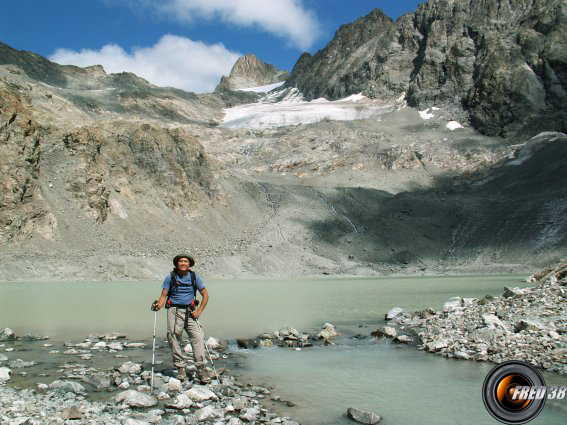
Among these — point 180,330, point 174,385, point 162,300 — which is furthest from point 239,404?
point 162,300

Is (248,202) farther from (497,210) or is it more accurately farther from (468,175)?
(468,175)

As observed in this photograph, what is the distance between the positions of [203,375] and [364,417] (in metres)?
3.14

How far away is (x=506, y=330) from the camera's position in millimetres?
12375

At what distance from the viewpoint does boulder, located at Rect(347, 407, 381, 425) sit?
7.43 meters

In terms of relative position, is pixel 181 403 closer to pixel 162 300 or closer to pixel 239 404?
pixel 239 404

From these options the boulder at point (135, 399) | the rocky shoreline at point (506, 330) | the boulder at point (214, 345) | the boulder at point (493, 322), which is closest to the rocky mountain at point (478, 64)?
the rocky shoreline at point (506, 330)

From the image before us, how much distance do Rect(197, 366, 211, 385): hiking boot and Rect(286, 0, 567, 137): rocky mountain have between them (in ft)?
331

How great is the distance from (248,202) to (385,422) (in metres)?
63.1

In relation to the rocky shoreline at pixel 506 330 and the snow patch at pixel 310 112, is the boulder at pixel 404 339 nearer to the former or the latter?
the rocky shoreline at pixel 506 330

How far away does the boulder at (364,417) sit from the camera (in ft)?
24.4

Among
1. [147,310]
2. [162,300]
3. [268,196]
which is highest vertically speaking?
[268,196]

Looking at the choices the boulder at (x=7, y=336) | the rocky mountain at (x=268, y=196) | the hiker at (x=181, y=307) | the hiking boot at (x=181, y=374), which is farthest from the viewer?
the rocky mountain at (x=268, y=196)

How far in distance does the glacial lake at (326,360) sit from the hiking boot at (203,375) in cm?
104

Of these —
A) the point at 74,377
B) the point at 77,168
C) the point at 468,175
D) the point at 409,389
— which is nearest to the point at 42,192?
the point at 77,168
